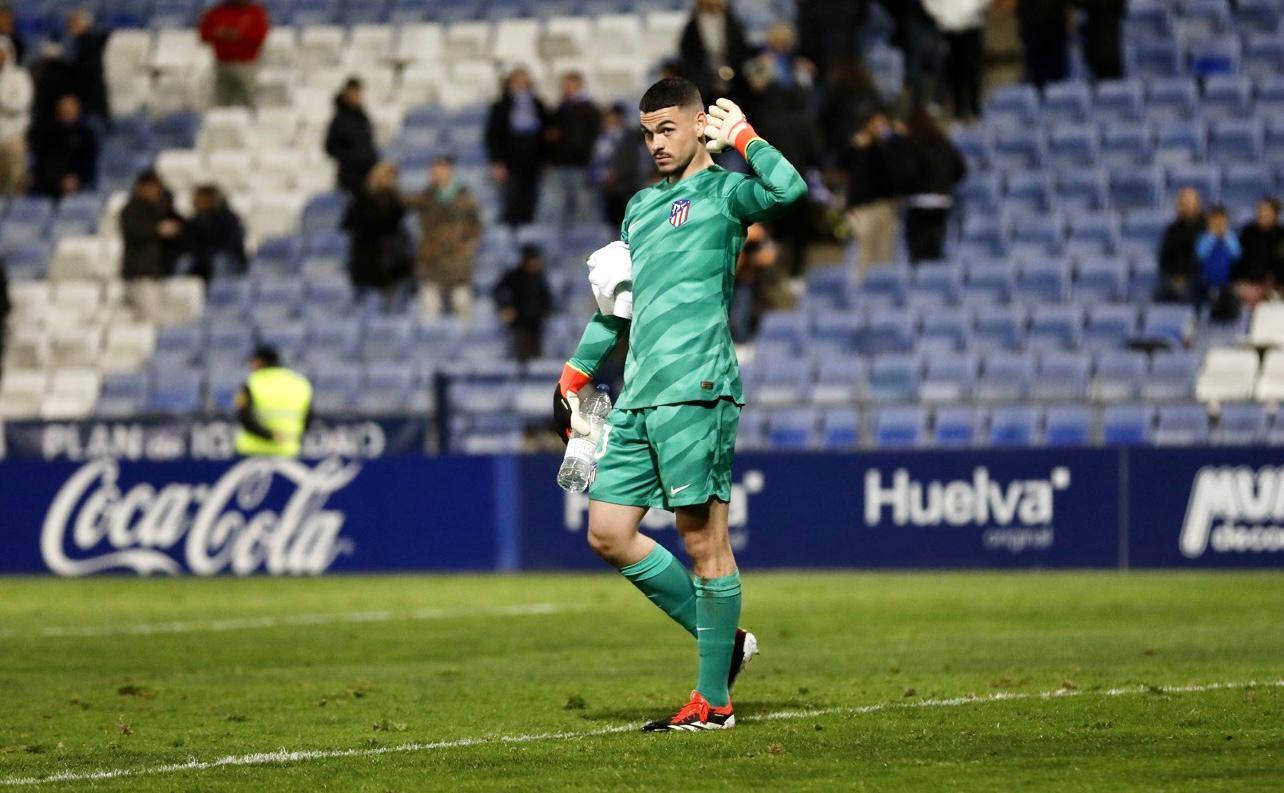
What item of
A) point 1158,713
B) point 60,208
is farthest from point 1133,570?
point 60,208

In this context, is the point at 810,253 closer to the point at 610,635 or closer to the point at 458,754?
the point at 610,635

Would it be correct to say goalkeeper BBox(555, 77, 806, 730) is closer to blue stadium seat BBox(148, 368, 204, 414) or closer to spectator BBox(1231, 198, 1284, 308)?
spectator BBox(1231, 198, 1284, 308)

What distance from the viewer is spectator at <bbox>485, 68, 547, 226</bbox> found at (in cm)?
2469

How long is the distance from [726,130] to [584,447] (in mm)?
1328

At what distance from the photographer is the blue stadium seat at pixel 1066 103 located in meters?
23.8

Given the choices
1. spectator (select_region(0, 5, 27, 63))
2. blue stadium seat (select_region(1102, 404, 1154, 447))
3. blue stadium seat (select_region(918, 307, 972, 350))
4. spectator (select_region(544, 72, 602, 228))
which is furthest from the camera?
spectator (select_region(0, 5, 27, 63))

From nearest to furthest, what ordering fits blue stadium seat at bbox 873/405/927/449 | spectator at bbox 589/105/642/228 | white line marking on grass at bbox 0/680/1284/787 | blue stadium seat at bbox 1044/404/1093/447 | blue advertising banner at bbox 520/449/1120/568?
white line marking on grass at bbox 0/680/1284/787 → blue advertising banner at bbox 520/449/1120/568 → blue stadium seat at bbox 1044/404/1093/447 → blue stadium seat at bbox 873/405/927/449 → spectator at bbox 589/105/642/228

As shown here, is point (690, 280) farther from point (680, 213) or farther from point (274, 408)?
point (274, 408)

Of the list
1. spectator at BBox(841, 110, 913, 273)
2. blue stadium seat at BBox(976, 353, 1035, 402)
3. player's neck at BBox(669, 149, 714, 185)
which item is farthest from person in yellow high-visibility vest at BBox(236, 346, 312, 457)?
player's neck at BBox(669, 149, 714, 185)

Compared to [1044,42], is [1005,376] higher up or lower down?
lower down

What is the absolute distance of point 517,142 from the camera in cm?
2467

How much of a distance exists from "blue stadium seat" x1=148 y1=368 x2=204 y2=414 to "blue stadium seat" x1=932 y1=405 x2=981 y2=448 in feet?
28.4

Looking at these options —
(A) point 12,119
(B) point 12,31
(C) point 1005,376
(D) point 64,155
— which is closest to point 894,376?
(C) point 1005,376

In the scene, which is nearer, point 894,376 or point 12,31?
point 894,376
